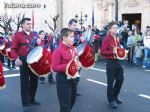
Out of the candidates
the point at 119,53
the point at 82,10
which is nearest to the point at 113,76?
the point at 119,53

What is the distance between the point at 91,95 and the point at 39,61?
223 cm

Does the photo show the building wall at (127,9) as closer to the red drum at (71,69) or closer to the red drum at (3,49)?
the red drum at (3,49)

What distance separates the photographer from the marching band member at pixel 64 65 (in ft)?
18.3

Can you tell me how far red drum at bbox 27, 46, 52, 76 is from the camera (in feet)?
23.2

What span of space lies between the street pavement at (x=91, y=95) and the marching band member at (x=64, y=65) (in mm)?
1755

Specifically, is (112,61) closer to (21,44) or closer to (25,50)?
(25,50)

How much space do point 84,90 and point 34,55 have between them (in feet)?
9.35

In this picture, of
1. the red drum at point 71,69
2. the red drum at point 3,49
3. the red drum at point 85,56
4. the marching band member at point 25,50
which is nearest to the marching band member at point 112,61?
the red drum at point 85,56

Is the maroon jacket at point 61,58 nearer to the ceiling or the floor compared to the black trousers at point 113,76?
nearer to the ceiling

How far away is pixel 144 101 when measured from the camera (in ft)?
26.8

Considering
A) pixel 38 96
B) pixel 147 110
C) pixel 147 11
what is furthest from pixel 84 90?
pixel 147 11

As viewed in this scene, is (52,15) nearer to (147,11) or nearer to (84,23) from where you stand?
(84,23)

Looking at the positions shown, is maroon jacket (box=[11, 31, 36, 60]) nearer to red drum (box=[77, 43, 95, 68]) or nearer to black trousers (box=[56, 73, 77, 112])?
red drum (box=[77, 43, 95, 68])

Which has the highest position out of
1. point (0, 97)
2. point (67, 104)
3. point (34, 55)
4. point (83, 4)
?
point (83, 4)
